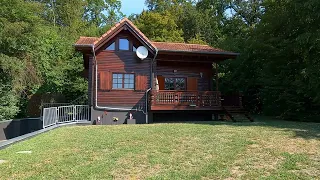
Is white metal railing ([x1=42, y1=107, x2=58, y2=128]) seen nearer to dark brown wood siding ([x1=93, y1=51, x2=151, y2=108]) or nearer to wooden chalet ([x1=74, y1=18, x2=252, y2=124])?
wooden chalet ([x1=74, y1=18, x2=252, y2=124])

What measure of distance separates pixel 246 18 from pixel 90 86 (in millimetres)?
24946

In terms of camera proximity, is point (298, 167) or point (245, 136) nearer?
point (298, 167)

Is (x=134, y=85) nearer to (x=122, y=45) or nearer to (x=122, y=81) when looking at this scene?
(x=122, y=81)

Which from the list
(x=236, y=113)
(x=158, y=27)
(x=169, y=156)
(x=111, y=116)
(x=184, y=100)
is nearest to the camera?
(x=169, y=156)

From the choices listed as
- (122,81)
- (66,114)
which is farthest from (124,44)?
(66,114)

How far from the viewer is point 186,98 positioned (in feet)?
54.3

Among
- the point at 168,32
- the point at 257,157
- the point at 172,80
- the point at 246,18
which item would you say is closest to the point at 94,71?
the point at 172,80

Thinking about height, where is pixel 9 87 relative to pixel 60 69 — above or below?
below

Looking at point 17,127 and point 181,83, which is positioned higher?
point 181,83

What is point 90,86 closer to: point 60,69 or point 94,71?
point 94,71

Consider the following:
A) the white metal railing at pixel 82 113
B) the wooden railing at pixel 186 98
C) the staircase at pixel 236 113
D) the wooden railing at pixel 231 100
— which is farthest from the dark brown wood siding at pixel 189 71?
the white metal railing at pixel 82 113

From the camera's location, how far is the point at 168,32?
33.5 m

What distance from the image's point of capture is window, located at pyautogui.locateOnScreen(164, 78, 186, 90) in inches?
712

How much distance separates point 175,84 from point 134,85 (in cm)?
269
